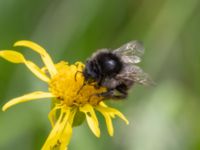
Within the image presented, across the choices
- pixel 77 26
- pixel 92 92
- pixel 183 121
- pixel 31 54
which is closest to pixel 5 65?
pixel 31 54

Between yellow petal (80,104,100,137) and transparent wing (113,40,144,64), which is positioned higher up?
transparent wing (113,40,144,64)

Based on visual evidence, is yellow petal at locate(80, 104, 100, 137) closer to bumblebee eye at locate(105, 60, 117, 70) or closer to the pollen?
the pollen

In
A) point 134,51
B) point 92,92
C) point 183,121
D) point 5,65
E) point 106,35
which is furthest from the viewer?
point 106,35

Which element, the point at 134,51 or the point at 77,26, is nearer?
the point at 134,51

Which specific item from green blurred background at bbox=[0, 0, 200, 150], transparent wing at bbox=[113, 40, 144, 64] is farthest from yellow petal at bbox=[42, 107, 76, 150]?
green blurred background at bbox=[0, 0, 200, 150]

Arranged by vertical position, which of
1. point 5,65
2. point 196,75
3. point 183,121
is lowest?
point 183,121

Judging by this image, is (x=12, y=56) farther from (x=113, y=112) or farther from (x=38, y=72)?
(x=113, y=112)

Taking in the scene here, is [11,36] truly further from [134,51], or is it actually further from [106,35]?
[134,51]

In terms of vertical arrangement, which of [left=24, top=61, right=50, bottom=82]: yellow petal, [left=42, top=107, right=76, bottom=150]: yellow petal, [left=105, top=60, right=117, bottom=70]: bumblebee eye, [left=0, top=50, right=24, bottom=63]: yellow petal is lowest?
[left=42, top=107, right=76, bottom=150]: yellow petal
